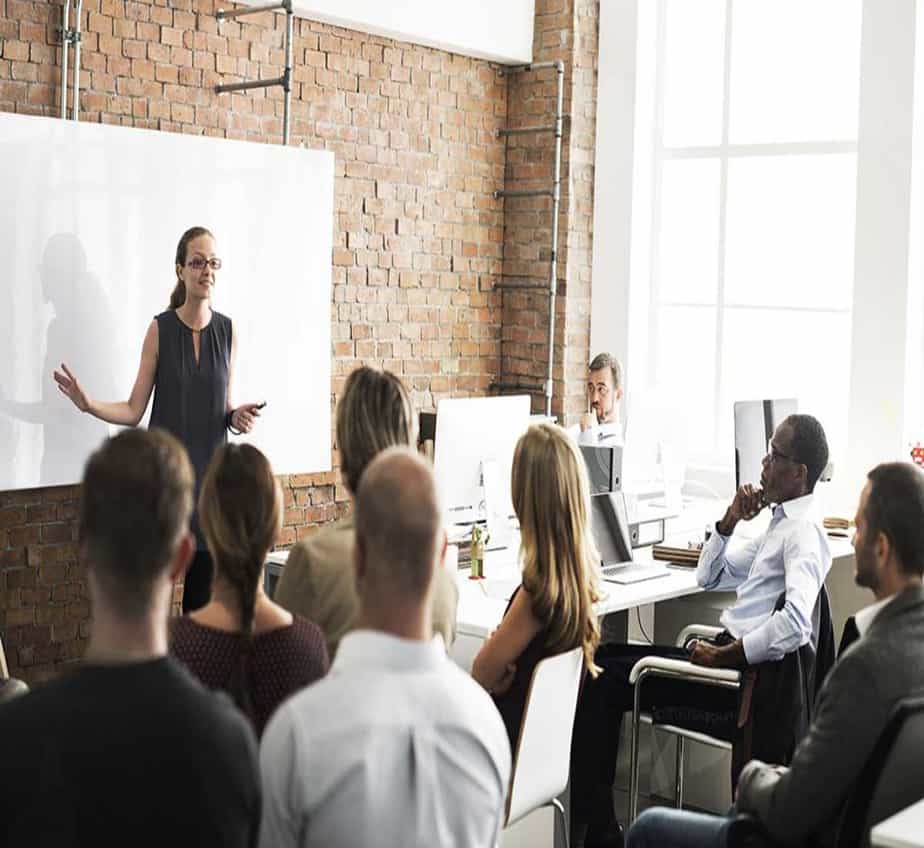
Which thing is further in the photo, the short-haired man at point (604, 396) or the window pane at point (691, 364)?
the window pane at point (691, 364)

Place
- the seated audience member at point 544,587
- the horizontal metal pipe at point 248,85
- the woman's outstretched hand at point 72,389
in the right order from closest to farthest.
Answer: the seated audience member at point 544,587, the woman's outstretched hand at point 72,389, the horizontal metal pipe at point 248,85

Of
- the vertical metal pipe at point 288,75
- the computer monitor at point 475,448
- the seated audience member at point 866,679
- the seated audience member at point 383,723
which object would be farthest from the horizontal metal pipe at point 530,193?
the seated audience member at point 383,723

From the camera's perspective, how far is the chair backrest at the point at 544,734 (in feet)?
10.5

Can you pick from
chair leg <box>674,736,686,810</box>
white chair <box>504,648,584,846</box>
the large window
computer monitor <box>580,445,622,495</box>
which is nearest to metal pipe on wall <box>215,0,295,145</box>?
computer monitor <box>580,445,622,495</box>

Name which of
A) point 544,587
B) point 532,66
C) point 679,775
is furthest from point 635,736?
point 532,66

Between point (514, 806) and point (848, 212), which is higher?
point (848, 212)

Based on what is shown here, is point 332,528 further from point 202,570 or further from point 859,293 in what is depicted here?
point 859,293

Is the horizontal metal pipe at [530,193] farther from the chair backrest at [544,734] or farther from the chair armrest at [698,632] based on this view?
the chair backrest at [544,734]

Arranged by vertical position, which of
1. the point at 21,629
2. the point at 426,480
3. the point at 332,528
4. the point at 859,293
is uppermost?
the point at 859,293

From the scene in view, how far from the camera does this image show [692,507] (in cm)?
704

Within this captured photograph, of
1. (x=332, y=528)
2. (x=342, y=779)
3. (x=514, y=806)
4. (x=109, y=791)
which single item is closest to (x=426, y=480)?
(x=342, y=779)

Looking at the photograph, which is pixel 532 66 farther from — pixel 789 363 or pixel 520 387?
pixel 789 363

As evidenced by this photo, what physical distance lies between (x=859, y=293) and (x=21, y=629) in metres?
4.18

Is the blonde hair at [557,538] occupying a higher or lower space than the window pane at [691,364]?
lower
